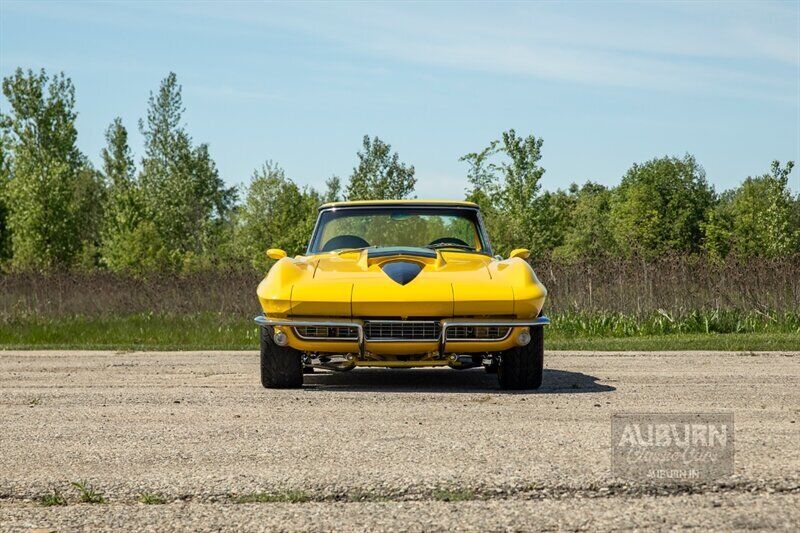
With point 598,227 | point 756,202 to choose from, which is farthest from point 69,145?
point 756,202

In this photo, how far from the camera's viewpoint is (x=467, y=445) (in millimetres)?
5543

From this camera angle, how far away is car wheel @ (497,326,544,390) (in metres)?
8.36

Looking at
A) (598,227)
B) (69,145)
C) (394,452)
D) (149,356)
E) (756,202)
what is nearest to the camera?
(394,452)

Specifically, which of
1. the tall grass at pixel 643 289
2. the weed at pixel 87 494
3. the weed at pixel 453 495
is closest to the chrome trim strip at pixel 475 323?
the weed at pixel 453 495

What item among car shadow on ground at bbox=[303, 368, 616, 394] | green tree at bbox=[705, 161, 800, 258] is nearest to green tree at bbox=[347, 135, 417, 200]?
green tree at bbox=[705, 161, 800, 258]

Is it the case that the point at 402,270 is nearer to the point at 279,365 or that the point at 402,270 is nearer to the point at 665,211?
the point at 279,365

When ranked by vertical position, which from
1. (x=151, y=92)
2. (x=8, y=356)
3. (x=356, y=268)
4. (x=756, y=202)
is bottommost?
(x=8, y=356)

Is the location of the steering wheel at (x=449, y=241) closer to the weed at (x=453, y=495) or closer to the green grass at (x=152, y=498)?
the weed at (x=453, y=495)

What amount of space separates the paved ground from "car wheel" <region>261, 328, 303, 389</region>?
0.18m

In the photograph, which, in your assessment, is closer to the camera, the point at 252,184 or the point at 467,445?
the point at 467,445

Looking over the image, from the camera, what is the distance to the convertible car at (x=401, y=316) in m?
8.05

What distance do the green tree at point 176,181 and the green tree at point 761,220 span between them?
37.9 metres

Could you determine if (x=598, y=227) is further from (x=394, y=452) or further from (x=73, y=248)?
(x=394, y=452)

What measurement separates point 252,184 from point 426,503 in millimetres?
69657
